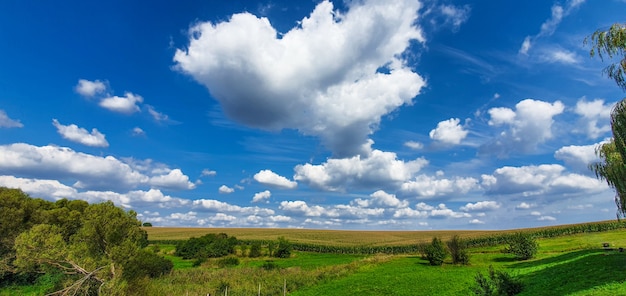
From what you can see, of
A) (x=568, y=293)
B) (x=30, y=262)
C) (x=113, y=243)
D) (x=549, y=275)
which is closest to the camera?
(x=568, y=293)

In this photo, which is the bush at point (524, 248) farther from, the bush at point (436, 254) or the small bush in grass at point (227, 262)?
Answer: the small bush in grass at point (227, 262)

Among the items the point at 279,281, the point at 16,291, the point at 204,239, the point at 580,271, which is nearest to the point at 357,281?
the point at 279,281

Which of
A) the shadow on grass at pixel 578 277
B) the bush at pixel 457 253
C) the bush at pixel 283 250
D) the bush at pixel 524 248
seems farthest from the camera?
the bush at pixel 283 250

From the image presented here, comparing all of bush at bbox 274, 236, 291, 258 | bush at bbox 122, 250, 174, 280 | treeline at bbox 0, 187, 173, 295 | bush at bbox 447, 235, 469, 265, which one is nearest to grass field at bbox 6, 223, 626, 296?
bush at bbox 447, 235, 469, 265

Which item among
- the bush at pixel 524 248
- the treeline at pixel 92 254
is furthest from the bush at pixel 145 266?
the bush at pixel 524 248

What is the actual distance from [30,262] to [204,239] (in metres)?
62.8

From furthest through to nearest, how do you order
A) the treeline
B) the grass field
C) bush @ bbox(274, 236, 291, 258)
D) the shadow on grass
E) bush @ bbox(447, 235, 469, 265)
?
1. bush @ bbox(274, 236, 291, 258)
2. bush @ bbox(447, 235, 469, 265)
3. the treeline
4. the grass field
5. the shadow on grass

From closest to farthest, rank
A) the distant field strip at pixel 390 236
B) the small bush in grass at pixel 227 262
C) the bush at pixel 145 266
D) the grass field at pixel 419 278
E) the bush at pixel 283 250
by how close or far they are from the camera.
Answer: the grass field at pixel 419 278 → the bush at pixel 145 266 → the small bush in grass at pixel 227 262 → the distant field strip at pixel 390 236 → the bush at pixel 283 250

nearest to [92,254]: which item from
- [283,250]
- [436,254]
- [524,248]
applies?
[436,254]

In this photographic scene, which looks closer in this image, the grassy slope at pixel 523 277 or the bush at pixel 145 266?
the grassy slope at pixel 523 277

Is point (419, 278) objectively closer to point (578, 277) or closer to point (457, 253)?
point (457, 253)

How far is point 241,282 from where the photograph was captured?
46.8 m

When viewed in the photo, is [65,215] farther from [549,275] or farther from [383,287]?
[549,275]

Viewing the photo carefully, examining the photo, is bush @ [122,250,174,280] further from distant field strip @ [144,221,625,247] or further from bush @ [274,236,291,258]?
distant field strip @ [144,221,625,247]
